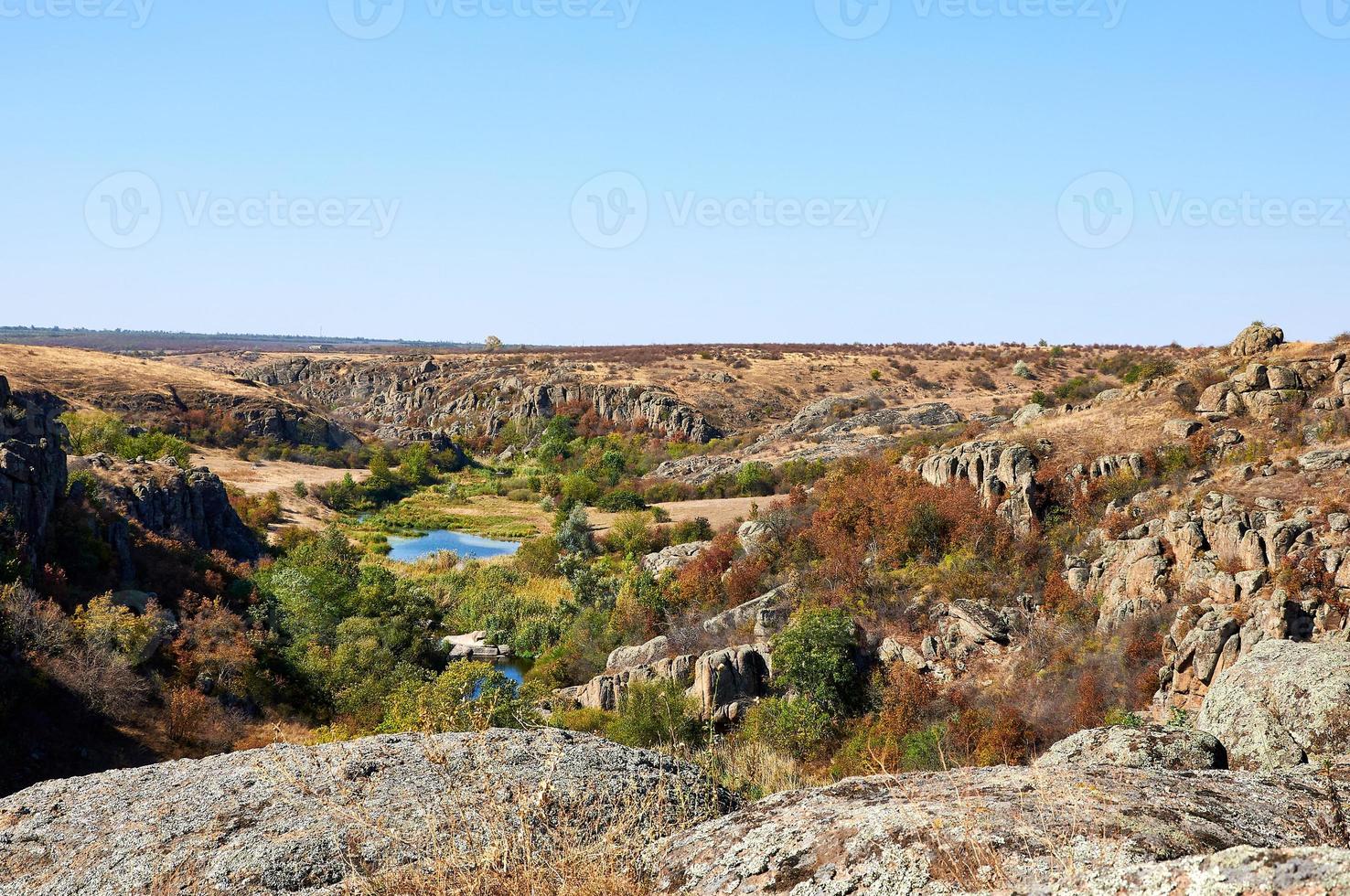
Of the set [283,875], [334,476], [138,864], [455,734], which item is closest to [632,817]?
[283,875]

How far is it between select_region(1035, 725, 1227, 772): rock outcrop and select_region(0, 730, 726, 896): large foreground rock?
3017 millimetres

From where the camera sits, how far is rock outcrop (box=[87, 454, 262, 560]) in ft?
99.4

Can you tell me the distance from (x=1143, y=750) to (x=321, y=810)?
20.9ft

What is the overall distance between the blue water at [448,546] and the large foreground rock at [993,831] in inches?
1612

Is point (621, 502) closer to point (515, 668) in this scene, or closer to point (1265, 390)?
point (515, 668)

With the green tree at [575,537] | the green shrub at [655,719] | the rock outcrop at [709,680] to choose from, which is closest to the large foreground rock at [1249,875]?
the green shrub at [655,719]

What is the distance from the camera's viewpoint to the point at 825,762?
1914 centimetres

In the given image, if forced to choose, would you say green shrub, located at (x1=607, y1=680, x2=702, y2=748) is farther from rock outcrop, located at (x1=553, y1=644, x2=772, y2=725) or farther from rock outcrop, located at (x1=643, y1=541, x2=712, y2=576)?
rock outcrop, located at (x1=643, y1=541, x2=712, y2=576)

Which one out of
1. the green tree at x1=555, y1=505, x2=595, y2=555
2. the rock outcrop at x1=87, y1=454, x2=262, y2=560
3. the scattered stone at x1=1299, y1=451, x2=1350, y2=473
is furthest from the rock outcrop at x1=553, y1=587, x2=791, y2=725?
the rock outcrop at x1=87, y1=454, x2=262, y2=560

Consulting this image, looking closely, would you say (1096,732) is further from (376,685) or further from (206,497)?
(206,497)

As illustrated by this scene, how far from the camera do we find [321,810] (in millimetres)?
6352

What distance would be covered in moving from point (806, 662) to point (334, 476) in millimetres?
53210

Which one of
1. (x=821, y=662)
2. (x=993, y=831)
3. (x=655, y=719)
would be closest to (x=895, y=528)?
(x=821, y=662)

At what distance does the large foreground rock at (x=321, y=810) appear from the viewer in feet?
18.2
